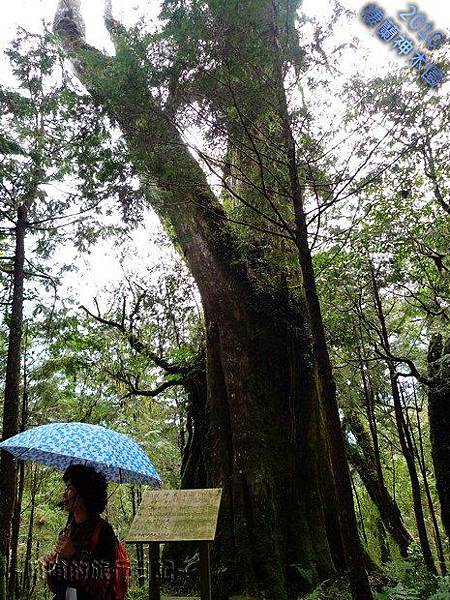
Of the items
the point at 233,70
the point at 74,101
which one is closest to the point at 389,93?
the point at 233,70

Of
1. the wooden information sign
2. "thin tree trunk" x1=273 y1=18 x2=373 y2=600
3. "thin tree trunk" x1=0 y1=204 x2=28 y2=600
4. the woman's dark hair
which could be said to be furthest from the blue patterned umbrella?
"thin tree trunk" x1=0 y1=204 x2=28 y2=600

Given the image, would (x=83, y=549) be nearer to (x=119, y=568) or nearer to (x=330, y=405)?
(x=119, y=568)

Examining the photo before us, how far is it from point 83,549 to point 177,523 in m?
2.29

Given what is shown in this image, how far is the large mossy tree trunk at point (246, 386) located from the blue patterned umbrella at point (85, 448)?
10.1 ft

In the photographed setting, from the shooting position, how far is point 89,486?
2.73 metres

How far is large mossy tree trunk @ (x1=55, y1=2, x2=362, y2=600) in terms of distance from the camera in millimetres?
5668

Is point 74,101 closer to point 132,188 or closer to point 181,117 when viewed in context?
point 132,188

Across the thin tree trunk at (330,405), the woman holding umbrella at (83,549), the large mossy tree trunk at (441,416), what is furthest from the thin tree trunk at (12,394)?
the large mossy tree trunk at (441,416)

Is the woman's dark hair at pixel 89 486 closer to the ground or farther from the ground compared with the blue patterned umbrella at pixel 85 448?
closer to the ground

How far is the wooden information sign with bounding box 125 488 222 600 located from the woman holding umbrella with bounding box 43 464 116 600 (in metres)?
2.02

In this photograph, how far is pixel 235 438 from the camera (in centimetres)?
668

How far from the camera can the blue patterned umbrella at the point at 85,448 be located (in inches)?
113

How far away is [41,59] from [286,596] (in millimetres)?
9086

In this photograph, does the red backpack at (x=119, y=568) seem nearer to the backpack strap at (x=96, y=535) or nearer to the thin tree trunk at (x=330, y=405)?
the backpack strap at (x=96, y=535)
